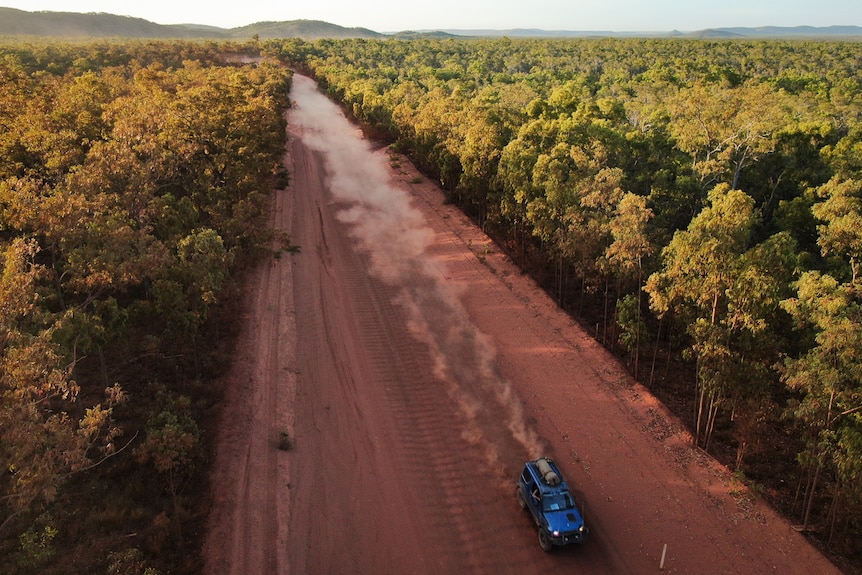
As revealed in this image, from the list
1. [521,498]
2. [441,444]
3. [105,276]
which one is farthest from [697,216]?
[105,276]

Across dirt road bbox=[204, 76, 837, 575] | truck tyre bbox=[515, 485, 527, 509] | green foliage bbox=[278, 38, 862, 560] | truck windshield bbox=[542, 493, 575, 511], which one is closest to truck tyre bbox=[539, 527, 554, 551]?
dirt road bbox=[204, 76, 837, 575]

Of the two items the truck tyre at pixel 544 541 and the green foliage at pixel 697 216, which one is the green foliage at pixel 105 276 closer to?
the truck tyre at pixel 544 541

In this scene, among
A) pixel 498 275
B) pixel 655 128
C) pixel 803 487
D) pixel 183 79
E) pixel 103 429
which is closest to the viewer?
pixel 803 487

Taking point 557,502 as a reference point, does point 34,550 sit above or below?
above

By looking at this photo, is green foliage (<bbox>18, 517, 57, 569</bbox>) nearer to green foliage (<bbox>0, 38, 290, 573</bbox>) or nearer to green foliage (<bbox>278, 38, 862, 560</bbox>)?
green foliage (<bbox>0, 38, 290, 573</bbox>)

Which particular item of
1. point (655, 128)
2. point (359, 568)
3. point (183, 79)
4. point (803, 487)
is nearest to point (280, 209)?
point (183, 79)

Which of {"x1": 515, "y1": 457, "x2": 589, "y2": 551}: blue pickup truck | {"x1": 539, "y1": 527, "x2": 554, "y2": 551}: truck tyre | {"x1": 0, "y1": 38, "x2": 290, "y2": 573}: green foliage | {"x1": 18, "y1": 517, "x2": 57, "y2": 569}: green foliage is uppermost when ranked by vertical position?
{"x1": 0, "y1": 38, "x2": 290, "y2": 573}: green foliage

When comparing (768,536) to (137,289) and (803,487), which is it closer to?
(803,487)

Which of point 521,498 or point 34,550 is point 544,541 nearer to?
point 521,498
